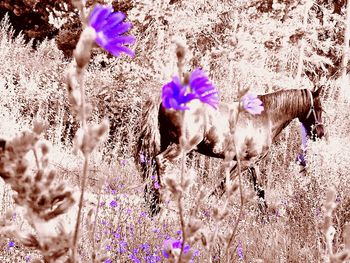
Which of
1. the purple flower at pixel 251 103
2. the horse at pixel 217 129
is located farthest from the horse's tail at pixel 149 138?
the purple flower at pixel 251 103

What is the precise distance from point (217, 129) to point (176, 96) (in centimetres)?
426

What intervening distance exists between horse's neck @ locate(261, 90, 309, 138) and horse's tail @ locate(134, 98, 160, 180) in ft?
4.38

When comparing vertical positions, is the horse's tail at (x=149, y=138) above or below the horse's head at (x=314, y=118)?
below

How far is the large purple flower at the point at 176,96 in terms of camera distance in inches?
43.6

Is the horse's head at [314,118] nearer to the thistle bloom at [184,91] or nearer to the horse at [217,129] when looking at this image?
the horse at [217,129]

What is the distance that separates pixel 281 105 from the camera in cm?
583

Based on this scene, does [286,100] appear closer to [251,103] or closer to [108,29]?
[251,103]

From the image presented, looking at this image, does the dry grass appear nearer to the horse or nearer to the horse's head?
the horse's head

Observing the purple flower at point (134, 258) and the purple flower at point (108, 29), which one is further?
the purple flower at point (134, 258)

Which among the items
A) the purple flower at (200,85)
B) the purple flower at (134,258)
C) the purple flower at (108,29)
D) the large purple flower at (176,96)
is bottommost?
the purple flower at (134,258)

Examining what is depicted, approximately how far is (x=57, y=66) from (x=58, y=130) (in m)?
1.60

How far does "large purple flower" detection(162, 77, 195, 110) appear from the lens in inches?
43.6

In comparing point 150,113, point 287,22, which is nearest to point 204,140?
point 150,113

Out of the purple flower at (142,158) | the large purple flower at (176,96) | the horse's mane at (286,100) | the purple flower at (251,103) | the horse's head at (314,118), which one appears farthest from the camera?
the horse's head at (314,118)
